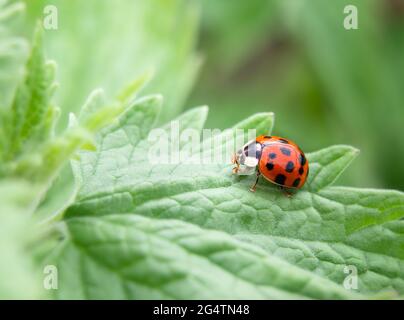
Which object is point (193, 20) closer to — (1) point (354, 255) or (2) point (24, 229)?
(1) point (354, 255)

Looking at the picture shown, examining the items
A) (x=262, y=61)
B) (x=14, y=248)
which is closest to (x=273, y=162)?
(x=14, y=248)

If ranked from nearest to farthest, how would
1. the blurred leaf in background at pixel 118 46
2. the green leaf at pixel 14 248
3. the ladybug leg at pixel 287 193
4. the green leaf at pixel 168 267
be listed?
1. the green leaf at pixel 14 248
2. the green leaf at pixel 168 267
3. the ladybug leg at pixel 287 193
4. the blurred leaf in background at pixel 118 46

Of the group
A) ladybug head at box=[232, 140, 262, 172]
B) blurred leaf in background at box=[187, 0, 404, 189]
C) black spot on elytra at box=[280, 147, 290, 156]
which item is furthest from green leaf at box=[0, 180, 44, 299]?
blurred leaf in background at box=[187, 0, 404, 189]

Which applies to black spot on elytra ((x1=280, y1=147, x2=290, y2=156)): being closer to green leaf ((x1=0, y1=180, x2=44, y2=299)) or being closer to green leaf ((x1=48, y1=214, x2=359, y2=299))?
green leaf ((x1=48, y1=214, x2=359, y2=299))

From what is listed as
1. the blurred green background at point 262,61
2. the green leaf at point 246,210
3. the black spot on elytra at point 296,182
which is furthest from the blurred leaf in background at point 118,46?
the black spot on elytra at point 296,182

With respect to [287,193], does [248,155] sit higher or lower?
higher

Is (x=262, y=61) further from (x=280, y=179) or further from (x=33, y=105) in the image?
(x=33, y=105)

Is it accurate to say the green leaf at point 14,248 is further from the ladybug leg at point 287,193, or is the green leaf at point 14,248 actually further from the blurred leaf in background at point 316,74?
the blurred leaf in background at point 316,74
